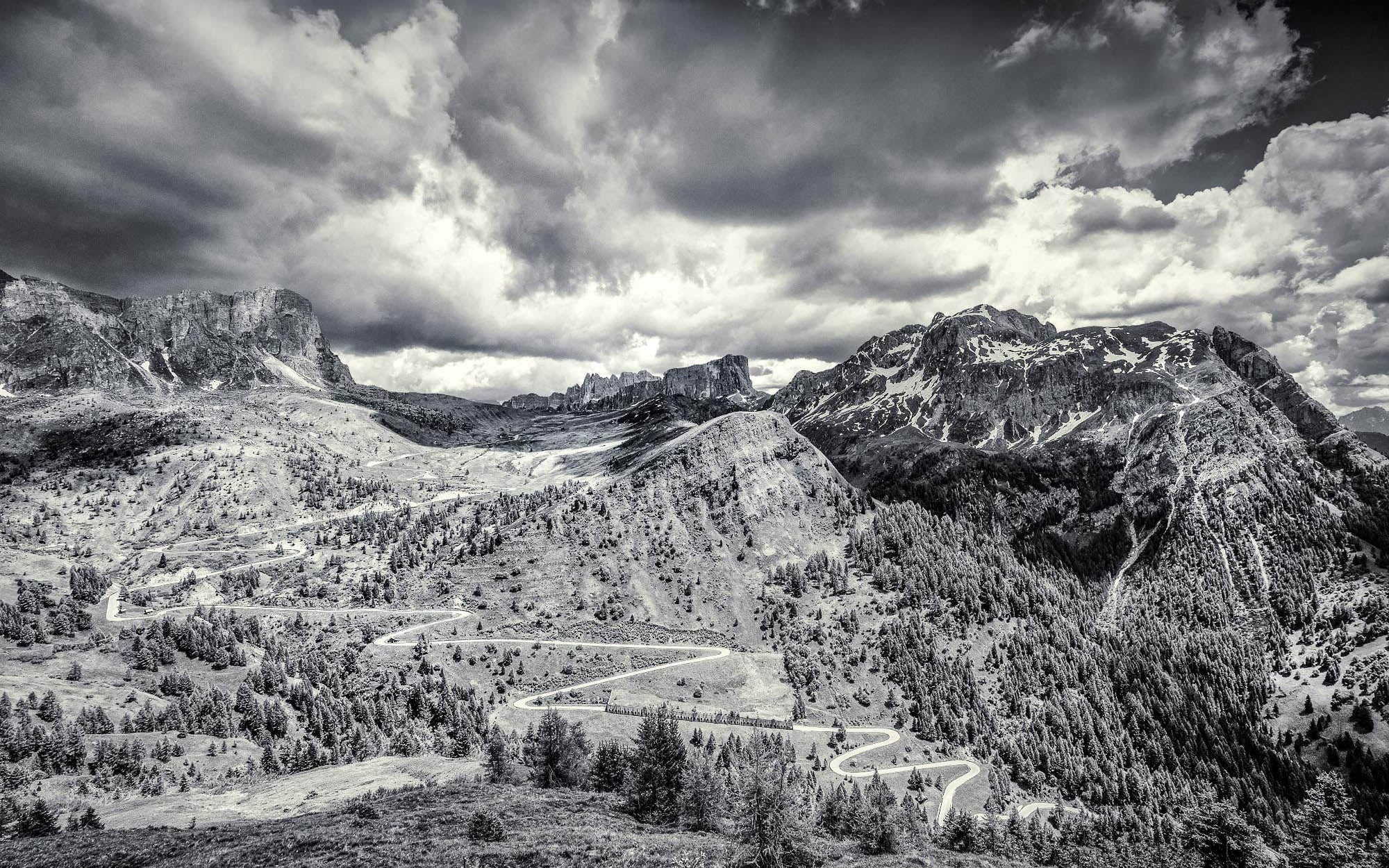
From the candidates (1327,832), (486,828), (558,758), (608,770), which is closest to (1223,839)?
(1327,832)

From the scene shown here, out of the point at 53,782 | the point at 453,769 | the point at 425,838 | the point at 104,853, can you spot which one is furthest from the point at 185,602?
the point at 425,838

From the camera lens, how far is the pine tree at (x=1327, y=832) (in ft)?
146

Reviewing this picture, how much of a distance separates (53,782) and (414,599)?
4368 inches

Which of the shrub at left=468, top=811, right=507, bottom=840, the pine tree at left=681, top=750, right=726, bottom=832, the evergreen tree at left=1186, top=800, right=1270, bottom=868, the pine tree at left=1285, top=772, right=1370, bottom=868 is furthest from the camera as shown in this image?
the pine tree at left=681, top=750, right=726, bottom=832

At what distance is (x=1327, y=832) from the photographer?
45.6 metres

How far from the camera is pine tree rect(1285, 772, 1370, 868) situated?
146 ft

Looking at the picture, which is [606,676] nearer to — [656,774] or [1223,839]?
[656,774]

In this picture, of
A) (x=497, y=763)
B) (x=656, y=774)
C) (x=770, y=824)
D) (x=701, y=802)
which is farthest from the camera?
(x=497, y=763)

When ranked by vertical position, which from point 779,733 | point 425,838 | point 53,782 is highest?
point 425,838

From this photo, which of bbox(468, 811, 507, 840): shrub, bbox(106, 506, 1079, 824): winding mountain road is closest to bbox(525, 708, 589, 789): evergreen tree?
bbox(468, 811, 507, 840): shrub

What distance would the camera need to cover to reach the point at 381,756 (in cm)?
11344

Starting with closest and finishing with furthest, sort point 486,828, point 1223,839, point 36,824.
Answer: point 486,828 → point 1223,839 → point 36,824

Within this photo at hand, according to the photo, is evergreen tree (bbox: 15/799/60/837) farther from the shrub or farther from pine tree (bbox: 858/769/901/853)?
pine tree (bbox: 858/769/901/853)

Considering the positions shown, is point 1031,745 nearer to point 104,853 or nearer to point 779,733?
point 779,733
